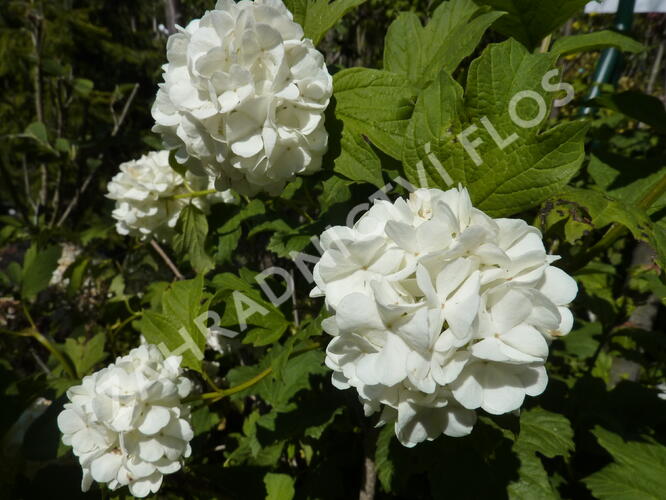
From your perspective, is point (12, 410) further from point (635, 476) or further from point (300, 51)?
point (635, 476)

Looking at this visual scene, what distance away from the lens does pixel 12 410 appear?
1636 millimetres

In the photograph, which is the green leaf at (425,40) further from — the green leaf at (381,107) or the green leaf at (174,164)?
the green leaf at (174,164)

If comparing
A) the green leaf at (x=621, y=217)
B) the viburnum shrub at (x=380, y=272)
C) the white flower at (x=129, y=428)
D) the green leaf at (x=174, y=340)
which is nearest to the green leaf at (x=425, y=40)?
the viburnum shrub at (x=380, y=272)

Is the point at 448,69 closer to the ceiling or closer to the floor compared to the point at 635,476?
closer to the ceiling

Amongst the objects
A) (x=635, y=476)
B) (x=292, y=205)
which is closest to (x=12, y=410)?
(x=292, y=205)

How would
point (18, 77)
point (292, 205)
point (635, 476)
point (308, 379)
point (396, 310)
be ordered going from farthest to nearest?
point (18, 77)
point (308, 379)
point (292, 205)
point (635, 476)
point (396, 310)

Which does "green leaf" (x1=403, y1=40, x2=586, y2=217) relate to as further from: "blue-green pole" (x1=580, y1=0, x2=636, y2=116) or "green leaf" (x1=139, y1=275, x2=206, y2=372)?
"blue-green pole" (x1=580, y1=0, x2=636, y2=116)

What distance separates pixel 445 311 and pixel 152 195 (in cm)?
149

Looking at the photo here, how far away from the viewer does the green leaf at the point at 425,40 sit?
3.37 ft

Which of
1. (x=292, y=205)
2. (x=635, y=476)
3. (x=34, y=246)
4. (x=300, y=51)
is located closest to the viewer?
(x=300, y=51)

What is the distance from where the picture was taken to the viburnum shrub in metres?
0.71

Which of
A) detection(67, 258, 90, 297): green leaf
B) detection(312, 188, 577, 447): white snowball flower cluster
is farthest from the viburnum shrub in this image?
detection(67, 258, 90, 297): green leaf

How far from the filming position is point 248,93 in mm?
896

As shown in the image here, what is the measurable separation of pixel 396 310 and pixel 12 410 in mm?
1620
